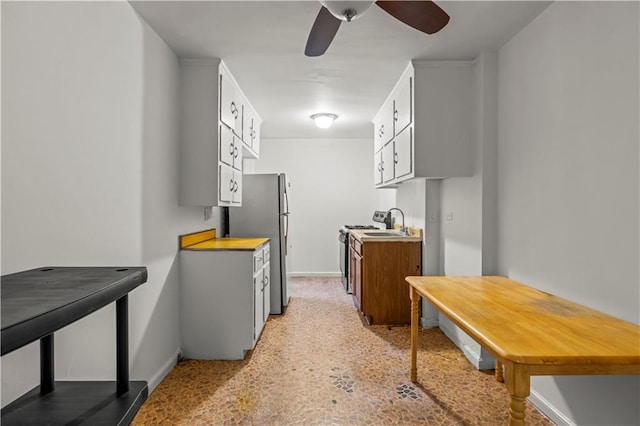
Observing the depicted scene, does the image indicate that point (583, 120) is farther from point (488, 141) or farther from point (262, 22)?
point (262, 22)

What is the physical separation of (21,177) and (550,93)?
107 inches

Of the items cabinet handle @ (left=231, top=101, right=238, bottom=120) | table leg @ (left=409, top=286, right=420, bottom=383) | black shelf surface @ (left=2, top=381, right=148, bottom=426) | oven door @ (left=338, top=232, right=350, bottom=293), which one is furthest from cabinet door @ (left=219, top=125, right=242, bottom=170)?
black shelf surface @ (left=2, top=381, right=148, bottom=426)

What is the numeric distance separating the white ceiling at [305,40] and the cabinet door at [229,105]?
5.0 inches

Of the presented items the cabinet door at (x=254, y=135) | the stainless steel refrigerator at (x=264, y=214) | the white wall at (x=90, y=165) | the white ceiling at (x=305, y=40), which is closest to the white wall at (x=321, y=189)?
the cabinet door at (x=254, y=135)

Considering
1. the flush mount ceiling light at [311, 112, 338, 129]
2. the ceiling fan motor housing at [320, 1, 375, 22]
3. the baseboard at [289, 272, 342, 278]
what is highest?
the flush mount ceiling light at [311, 112, 338, 129]

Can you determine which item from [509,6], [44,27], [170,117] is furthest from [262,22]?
[509,6]

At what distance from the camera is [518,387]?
4.11 feet

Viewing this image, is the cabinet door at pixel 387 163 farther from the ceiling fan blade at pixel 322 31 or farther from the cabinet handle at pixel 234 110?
the ceiling fan blade at pixel 322 31

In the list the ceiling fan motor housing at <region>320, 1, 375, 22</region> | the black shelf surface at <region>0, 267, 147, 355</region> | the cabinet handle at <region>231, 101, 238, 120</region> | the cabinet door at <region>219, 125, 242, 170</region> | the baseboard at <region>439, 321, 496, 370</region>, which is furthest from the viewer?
the cabinet handle at <region>231, 101, 238, 120</region>

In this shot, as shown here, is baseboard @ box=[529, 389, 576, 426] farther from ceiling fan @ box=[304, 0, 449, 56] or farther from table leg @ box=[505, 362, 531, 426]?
ceiling fan @ box=[304, 0, 449, 56]

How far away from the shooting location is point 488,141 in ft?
9.31

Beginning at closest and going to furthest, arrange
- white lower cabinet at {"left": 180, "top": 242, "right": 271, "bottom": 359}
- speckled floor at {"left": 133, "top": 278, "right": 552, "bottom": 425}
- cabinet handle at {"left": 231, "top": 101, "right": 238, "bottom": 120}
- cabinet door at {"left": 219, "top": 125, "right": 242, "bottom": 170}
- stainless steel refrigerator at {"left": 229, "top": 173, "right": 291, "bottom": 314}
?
speckled floor at {"left": 133, "top": 278, "right": 552, "bottom": 425} < white lower cabinet at {"left": 180, "top": 242, "right": 271, "bottom": 359} < cabinet door at {"left": 219, "top": 125, "right": 242, "bottom": 170} < cabinet handle at {"left": 231, "top": 101, "right": 238, "bottom": 120} < stainless steel refrigerator at {"left": 229, "top": 173, "right": 291, "bottom": 314}

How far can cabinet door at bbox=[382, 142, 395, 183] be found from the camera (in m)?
3.89

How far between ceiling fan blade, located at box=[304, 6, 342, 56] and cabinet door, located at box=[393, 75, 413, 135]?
48.5 inches
